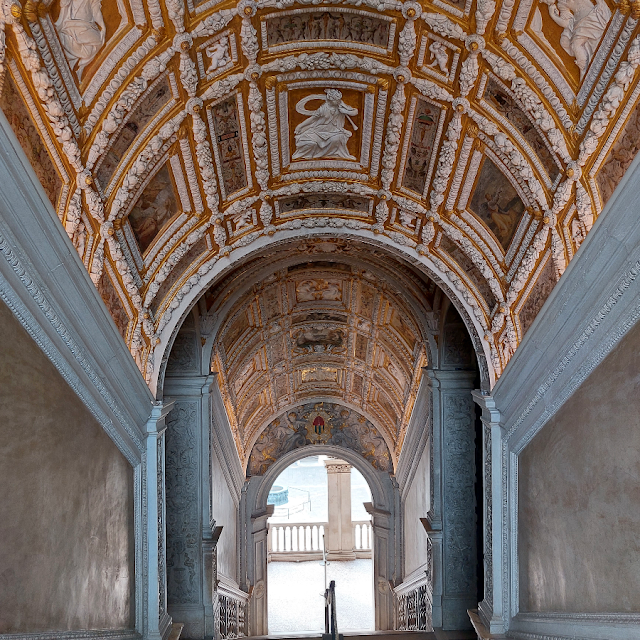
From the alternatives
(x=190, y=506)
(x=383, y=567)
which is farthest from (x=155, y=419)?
(x=383, y=567)

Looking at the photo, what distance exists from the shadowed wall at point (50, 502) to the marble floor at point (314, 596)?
44.5 ft

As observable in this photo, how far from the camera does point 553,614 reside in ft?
22.0

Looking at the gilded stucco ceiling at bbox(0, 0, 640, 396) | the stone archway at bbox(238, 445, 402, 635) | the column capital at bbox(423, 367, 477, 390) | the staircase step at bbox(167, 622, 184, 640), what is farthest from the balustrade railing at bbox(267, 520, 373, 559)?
the gilded stucco ceiling at bbox(0, 0, 640, 396)

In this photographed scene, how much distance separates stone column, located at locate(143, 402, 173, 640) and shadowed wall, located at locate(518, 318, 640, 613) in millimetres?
4366

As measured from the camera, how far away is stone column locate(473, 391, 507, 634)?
868 cm

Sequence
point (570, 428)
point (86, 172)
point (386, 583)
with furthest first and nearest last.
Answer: point (386, 583) < point (570, 428) < point (86, 172)

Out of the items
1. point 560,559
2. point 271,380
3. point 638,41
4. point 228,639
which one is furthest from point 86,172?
point 271,380

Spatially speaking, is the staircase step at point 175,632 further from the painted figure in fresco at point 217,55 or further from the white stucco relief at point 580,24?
the white stucco relief at point 580,24

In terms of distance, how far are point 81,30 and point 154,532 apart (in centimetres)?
588

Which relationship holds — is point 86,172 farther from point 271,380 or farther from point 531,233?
point 271,380

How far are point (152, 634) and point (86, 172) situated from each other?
18.3 feet

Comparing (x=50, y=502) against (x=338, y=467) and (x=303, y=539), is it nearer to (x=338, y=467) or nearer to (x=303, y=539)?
(x=338, y=467)

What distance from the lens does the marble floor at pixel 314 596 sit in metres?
19.9

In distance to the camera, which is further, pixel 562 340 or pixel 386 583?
pixel 386 583
